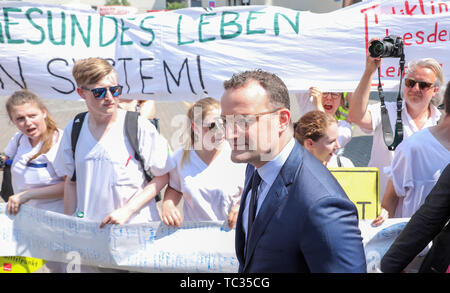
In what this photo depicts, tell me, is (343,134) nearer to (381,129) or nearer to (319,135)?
(381,129)

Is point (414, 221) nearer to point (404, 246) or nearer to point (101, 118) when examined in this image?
point (404, 246)

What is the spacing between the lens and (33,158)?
2963mm

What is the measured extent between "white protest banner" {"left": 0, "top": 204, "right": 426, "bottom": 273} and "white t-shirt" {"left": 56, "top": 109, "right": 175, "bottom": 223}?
0.36 ft

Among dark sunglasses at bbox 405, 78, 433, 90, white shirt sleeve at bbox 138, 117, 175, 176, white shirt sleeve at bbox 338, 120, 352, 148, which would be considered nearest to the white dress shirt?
white shirt sleeve at bbox 138, 117, 175, 176

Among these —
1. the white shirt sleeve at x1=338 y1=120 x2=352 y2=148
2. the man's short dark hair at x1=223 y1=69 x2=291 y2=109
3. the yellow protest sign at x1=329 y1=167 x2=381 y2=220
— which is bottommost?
the yellow protest sign at x1=329 y1=167 x2=381 y2=220

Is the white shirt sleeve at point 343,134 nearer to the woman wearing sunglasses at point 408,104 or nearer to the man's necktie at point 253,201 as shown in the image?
the woman wearing sunglasses at point 408,104

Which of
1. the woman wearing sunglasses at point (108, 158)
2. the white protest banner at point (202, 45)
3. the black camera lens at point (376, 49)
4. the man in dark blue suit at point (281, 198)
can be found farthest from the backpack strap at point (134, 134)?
the black camera lens at point (376, 49)

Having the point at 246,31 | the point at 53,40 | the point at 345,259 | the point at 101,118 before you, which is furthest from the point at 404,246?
the point at 53,40

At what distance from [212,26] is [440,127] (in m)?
1.80

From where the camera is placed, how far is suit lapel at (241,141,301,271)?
151 centimetres

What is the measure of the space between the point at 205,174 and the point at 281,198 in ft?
4.12

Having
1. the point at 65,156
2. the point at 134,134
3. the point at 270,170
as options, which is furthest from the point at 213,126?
the point at 270,170

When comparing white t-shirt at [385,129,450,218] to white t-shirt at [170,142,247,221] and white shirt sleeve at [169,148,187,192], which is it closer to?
white t-shirt at [170,142,247,221]

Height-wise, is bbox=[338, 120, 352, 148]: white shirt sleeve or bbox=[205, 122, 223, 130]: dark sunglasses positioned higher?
bbox=[205, 122, 223, 130]: dark sunglasses
